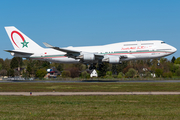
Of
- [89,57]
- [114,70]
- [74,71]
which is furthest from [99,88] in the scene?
[114,70]

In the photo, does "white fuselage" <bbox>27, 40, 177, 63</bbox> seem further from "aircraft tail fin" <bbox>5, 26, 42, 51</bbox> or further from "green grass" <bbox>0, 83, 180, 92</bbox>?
"aircraft tail fin" <bbox>5, 26, 42, 51</bbox>

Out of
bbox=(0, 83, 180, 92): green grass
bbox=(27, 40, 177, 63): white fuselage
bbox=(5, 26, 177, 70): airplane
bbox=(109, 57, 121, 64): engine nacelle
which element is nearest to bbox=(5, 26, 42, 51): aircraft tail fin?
bbox=(5, 26, 177, 70): airplane

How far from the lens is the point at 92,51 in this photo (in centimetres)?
5334

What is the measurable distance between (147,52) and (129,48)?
391 cm

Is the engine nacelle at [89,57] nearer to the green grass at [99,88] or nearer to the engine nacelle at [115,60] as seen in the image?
the engine nacelle at [115,60]

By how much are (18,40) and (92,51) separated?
19126 mm

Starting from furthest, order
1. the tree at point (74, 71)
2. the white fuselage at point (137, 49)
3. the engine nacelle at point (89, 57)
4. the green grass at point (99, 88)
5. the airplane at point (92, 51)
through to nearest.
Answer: the tree at point (74, 71), the engine nacelle at point (89, 57), the airplane at point (92, 51), the white fuselage at point (137, 49), the green grass at point (99, 88)

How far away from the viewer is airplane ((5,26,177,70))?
48.8 metres

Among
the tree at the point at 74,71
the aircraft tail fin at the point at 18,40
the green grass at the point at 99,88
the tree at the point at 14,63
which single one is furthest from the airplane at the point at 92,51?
the tree at the point at 14,63

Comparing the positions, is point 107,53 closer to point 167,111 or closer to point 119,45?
point 119,45

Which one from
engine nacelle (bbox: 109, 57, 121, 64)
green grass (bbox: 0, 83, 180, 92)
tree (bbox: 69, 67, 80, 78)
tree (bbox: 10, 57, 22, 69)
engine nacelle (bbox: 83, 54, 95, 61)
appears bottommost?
green grass (bbox: 0, 83, 180, 92)

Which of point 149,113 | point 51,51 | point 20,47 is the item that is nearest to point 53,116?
point 149,113

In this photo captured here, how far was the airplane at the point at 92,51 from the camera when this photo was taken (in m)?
48.8

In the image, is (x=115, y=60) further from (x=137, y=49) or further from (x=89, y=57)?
(x=89, y=57)
